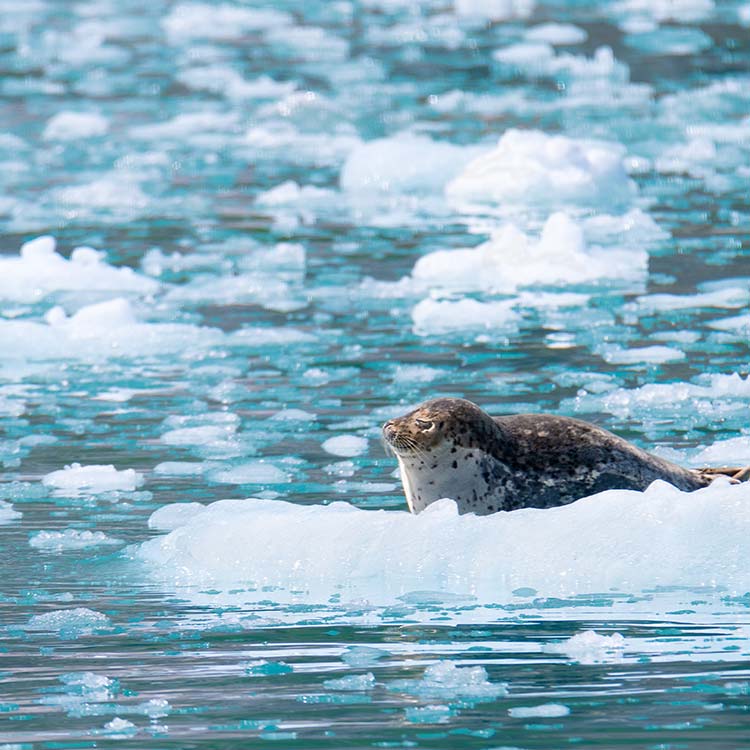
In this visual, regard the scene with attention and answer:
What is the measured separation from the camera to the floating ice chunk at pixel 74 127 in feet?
60.2

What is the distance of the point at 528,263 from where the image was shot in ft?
37.2

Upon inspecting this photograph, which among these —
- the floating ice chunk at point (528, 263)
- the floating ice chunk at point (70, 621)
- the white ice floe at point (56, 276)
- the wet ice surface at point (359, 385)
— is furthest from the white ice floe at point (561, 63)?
the floating ice chunk at point (70, 621)

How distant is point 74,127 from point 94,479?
11.8m

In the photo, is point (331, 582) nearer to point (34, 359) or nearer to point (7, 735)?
point (7, 735)

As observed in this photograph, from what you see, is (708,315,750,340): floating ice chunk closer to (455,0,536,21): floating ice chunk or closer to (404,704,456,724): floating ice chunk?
(404,704,456,724): floating ice chunk

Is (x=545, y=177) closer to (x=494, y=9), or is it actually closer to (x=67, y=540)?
(x=67, y=540)

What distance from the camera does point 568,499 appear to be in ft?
19.8

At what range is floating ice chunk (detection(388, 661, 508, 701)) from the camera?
4.39 m

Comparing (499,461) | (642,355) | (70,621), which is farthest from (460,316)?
(70,621)

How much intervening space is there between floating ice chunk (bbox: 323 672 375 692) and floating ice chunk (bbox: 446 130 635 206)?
9509mm

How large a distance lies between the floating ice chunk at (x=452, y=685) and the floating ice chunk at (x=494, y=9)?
70.3 ft

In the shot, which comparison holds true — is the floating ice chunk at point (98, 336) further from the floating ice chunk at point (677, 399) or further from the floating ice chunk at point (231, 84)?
the floating ice chunk at point (231, 84)

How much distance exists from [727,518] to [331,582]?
3.73 ft

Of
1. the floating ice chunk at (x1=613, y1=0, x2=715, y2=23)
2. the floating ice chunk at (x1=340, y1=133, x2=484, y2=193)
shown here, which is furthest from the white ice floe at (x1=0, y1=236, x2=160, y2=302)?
the floating ice chunk at (x1=613, y1=0, x2=715, y2=23)
